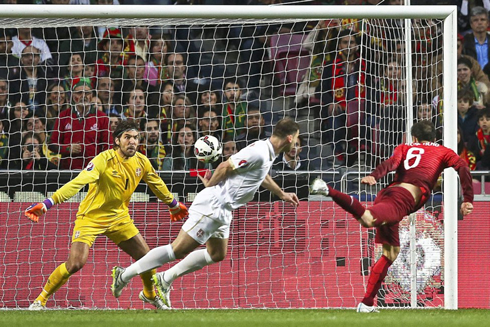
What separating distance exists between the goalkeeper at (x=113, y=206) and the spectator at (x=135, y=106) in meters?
1.72

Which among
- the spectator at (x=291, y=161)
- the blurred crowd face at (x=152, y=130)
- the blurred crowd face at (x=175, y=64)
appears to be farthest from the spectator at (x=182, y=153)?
the blurred crowd face at (x=175, y=64)

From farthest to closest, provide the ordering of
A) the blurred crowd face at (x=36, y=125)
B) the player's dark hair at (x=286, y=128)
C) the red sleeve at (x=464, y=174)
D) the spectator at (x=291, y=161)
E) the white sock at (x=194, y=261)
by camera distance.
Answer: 1. the spectator at (x=291, y=161)
2. the blurred crowd face at (x=36, y=125)
3. the white sock at (x=194, y=261)
4. the player's dark hair at (x=286, y=128)
5. the red sleeve at (x=464, y=174)

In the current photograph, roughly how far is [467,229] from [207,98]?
11.4ft

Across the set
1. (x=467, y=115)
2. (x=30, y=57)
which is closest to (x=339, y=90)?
(x=467, y=115)

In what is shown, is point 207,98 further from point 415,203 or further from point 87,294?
point 415,203

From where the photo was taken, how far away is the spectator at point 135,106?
33.7ft

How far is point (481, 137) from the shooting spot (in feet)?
37.1

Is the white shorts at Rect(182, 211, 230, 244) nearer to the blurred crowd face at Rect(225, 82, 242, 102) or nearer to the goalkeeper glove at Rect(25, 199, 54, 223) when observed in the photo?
the goalkeeper glove at Rect(25, 199, 54, 223)

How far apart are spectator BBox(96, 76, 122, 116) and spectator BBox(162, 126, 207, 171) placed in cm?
87

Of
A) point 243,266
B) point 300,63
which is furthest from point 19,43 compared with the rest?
point 243,266

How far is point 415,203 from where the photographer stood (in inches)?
305

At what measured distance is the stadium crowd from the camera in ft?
32.9

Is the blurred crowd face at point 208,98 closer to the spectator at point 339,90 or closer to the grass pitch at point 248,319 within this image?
the spectator at point 339,90

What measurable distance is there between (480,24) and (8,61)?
6.61 m
